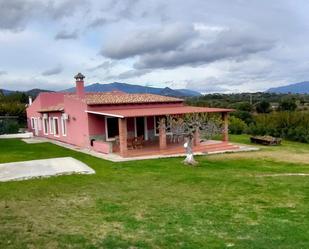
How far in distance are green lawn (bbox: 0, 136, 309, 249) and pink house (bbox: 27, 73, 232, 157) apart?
20.5 ft

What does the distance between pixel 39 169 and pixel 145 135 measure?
12.0m

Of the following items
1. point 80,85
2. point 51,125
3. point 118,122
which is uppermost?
point 80,85

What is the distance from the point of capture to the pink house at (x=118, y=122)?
24516 millimetres

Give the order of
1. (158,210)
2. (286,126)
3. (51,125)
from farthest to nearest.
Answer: (286,126) → (51,125) → (158,210)

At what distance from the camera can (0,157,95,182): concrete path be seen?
15.9 meters

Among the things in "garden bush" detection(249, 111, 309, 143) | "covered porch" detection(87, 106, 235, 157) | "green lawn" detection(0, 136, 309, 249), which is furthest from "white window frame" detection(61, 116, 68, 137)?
"garden bush" detection(249, 111, 309, 143)

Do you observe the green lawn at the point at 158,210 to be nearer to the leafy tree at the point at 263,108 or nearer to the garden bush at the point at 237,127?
the garden bush at the point at 237,127

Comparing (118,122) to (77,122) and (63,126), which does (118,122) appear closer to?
(77,122)

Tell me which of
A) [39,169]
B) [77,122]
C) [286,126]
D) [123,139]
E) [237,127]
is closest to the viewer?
[39,169]

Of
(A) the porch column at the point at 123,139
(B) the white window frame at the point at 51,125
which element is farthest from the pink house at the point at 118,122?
(B) the white window frame at the point at 51,125

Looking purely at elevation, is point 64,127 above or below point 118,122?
below

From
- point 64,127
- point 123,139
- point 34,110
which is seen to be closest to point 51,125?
point 64,127

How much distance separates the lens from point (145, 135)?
93.9ft

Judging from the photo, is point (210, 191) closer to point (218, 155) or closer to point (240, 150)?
point (218, 155)
